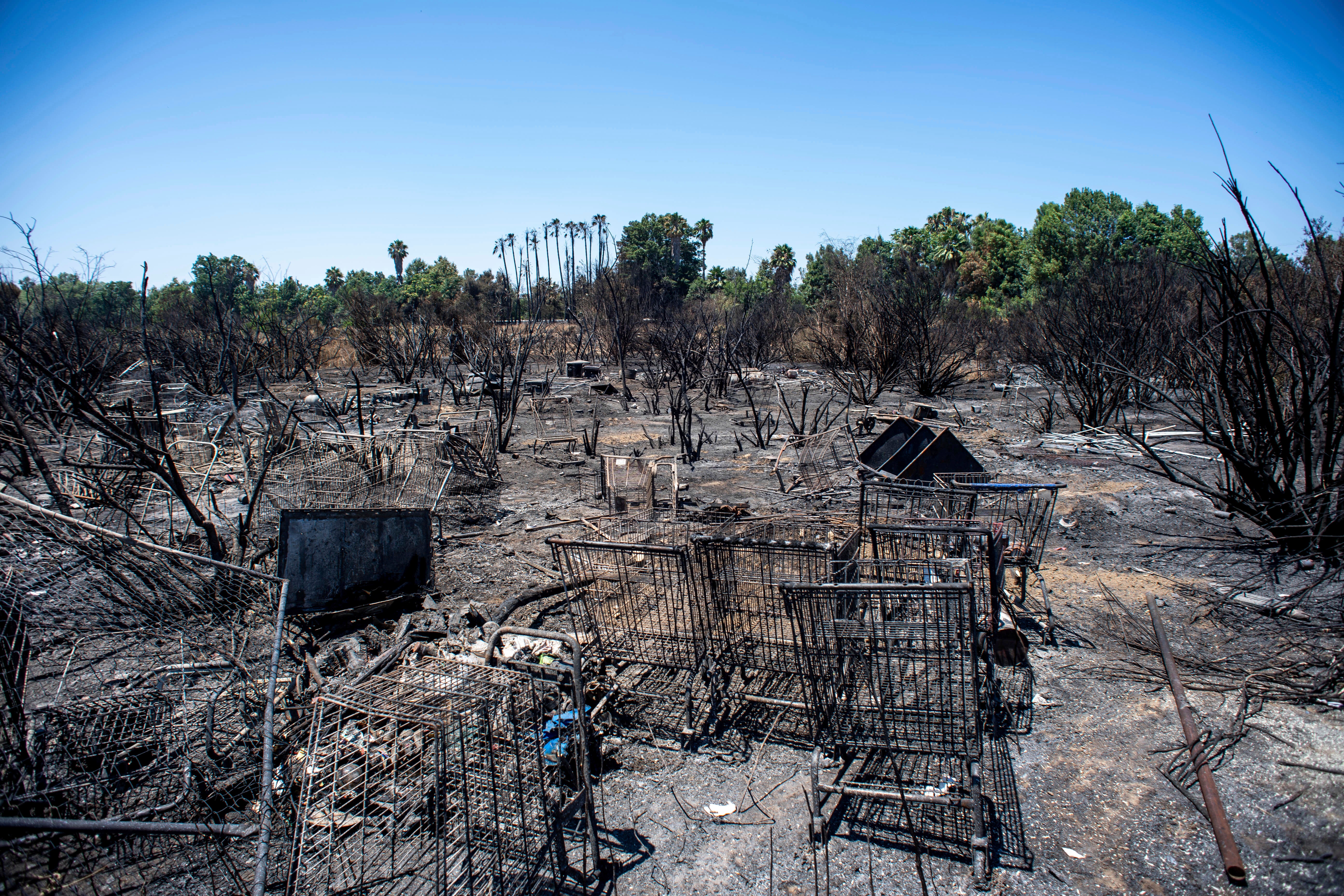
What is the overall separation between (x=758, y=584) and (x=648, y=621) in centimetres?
79

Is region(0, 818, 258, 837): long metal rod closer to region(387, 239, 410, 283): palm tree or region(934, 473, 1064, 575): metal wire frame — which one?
region(934, 473, 1064, 575): metal wire frame

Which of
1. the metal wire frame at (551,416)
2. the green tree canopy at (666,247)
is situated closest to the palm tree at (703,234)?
the green tree canopy at (666,247)

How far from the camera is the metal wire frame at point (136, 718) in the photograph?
2764mm

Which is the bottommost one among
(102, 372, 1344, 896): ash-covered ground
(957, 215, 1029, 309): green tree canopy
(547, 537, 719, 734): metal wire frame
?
(102, 372, 1344, 896): ash-covered ground

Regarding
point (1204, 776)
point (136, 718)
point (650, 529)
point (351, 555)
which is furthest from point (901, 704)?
point (351, 555)

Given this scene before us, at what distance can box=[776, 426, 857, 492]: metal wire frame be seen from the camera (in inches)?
349

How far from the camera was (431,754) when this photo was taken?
3.02m

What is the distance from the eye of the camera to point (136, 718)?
11.8ft

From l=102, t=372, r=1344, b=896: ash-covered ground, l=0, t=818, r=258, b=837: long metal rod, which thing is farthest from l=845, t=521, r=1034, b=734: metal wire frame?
l=0, t=818, r=258, b=837: long metal rod

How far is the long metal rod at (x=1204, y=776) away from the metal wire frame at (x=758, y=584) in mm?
1883

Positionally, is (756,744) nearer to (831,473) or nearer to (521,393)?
(831,473)

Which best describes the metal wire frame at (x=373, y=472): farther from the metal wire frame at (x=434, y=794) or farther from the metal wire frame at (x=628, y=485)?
the metal wire frame at (x=434, y=794)

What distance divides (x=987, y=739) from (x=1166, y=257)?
18.8 metres

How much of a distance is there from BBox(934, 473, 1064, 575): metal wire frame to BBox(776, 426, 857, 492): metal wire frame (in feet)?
5.84
